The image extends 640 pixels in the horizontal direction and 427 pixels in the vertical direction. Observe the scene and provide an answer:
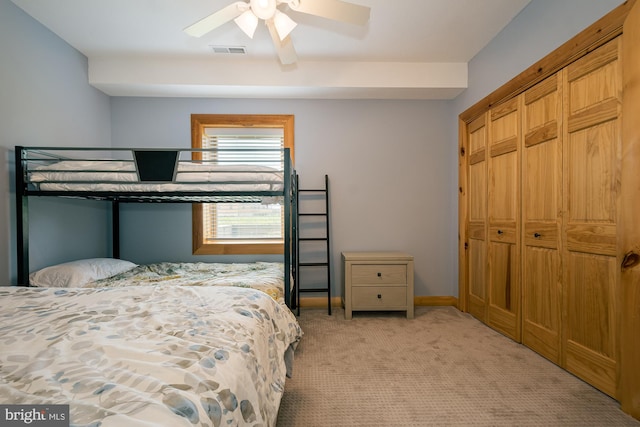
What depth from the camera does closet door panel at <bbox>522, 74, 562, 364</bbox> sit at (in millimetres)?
2004

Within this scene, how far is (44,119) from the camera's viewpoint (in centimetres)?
247

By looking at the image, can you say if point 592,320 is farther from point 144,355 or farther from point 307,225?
point 307,225

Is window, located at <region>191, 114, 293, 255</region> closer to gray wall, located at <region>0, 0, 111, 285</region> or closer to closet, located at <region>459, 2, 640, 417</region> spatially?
gray wall, located at <region>0, 0, 111, 285</region>

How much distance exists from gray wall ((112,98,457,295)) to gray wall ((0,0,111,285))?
698 millimetres

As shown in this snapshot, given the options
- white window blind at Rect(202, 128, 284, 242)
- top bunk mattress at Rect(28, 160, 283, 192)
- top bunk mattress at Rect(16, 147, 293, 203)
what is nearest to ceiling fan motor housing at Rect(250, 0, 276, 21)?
top bunk mattress at Rect(16, 147, 293, 203)

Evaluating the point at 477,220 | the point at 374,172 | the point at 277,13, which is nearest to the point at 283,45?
the point at 277,13

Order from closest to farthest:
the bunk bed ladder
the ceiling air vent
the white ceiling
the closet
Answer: the closet < the white ceiling < the ceiling air vent < the bunk bed ladder

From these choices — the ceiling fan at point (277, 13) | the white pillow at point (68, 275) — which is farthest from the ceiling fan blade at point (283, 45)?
the white pillow at point (68, 275)

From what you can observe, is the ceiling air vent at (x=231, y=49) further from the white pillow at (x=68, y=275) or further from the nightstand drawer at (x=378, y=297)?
the nightstand drawer at (x=378, y=297)

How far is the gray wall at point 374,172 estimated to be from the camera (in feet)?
11.1

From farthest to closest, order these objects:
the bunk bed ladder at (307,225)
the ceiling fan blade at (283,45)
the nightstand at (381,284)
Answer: the bunk bed ladder at (307,225) → the nightstand at (381,284) → the ceiling fan blade at (283,45)

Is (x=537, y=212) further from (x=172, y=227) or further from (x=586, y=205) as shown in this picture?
(x=172, y=227)

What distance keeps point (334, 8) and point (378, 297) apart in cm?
238

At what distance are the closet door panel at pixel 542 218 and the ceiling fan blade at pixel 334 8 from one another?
1345mm
